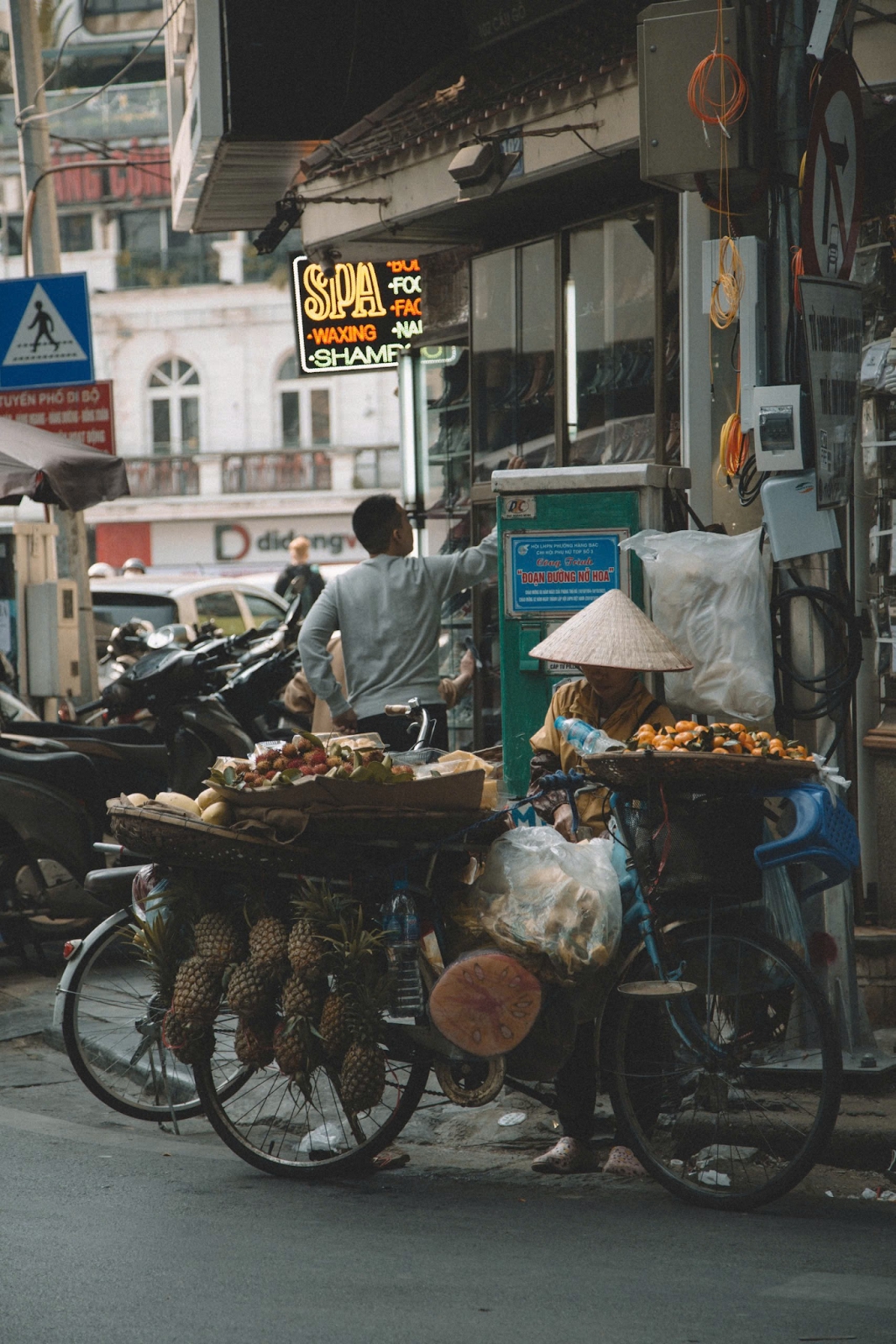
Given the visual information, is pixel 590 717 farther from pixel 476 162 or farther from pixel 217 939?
pixel 476 162

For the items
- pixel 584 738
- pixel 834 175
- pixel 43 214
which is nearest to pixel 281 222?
pixel 43 214

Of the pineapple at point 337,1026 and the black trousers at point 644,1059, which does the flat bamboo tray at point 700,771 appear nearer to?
the black trousers at point 644,1059

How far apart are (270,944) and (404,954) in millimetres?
386

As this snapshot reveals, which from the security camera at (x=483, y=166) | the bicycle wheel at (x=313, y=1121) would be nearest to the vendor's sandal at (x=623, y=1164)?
the bicycle wheel at (x=313, y=1121)

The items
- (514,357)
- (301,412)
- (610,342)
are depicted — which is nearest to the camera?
(610,342)

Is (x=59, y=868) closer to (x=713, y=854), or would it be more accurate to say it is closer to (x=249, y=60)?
(x=713, y=854)

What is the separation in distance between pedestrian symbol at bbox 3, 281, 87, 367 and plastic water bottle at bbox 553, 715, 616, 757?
7046mm

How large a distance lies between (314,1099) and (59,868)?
2.92 metres

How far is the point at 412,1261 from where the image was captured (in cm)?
Result: 389

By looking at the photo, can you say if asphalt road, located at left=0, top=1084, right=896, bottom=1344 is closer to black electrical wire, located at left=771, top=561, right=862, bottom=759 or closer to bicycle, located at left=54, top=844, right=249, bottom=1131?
bicycle, located at left=54, top=844, right=249, bottom=1131

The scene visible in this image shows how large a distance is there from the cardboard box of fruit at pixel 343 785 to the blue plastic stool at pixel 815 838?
0.84 m

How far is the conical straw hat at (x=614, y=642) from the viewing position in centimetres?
500

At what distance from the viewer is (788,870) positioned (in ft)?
15.7

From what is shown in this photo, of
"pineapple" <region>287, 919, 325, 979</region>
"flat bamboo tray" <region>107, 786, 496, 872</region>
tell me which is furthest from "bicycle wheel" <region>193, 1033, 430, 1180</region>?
"flat bamboo tray" <region>107, 786, 496, 872</region>
